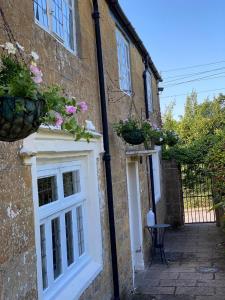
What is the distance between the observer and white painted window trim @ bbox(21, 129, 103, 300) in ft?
13.2

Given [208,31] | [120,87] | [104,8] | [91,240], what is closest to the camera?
[91,240]

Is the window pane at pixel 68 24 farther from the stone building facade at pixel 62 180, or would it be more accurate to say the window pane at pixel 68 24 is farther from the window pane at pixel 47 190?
the window pane at pixel 47 190

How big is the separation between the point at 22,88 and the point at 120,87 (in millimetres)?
6533

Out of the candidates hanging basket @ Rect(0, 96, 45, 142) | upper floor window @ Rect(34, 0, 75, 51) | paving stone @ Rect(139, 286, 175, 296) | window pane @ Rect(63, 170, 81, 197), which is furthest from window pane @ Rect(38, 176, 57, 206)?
paving stone @ Rect(139, 286, 175, 296)

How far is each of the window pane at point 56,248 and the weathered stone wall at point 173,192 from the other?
478 inches

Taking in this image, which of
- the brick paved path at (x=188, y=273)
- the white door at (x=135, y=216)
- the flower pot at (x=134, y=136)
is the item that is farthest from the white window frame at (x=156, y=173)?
the flower pot at (x=134, y=136)

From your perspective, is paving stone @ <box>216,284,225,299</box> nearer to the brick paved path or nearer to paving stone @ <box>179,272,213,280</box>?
the brick paved path

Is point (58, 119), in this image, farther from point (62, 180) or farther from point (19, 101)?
point (62, 180)

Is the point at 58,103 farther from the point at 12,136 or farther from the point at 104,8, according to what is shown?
the point at 104,8

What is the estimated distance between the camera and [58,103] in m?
2.83

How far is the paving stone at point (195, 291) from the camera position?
8070mm

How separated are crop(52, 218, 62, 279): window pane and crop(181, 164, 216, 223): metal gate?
12.4 m

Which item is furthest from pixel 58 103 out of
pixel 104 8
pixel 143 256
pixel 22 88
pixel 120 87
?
pixel 143 256

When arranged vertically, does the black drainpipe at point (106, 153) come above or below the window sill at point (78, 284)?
above
